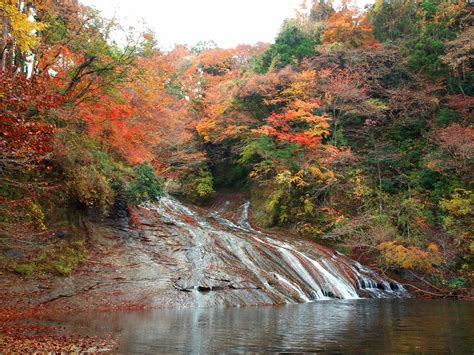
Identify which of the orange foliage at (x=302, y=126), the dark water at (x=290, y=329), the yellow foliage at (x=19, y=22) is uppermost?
the orange foliage at (x=302, y=126)

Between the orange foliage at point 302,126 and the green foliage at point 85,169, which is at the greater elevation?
the orange foliage at point 302,126

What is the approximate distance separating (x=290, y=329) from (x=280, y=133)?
1901cm

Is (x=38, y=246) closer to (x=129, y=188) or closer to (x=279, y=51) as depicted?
(x=129, y=188)

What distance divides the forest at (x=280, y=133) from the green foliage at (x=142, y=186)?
57mm

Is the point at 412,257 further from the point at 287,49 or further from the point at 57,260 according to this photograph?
the point at 287,49

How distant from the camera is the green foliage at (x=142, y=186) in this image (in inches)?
773

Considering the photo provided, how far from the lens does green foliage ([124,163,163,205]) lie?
19.6 meters

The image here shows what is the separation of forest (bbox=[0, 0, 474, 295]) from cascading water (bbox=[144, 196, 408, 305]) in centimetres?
184

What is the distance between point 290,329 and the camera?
9.86 meters

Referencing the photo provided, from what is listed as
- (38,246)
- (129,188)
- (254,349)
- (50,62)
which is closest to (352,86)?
(129,188)

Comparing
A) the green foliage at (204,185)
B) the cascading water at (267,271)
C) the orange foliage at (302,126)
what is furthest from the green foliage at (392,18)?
the cascading water at (267,271)

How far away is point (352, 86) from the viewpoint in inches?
1153

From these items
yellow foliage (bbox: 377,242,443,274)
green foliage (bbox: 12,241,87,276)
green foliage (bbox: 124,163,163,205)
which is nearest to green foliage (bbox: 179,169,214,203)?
green foliage (bbox: 124,163,163,205)

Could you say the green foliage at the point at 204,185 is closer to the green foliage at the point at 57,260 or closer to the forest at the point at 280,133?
the forest at the point at 280,133
